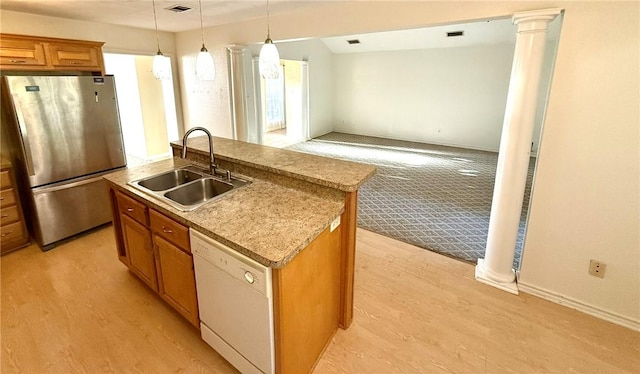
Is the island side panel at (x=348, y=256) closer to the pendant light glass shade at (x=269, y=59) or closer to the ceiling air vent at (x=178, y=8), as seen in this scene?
the pendant light glass shade at (x=269, y=59)

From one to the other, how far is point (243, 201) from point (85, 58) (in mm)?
2626

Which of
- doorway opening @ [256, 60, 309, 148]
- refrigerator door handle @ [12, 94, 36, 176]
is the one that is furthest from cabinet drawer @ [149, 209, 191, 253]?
doorway opening @ [256, 60, 309, 148]

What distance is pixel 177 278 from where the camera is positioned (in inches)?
74.8

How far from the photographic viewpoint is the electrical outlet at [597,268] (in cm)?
214

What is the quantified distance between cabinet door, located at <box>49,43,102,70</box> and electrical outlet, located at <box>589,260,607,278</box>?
4.70m

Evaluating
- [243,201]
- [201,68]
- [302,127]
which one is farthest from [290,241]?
[302,127]

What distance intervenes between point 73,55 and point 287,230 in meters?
3.07

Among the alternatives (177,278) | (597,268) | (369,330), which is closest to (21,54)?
(177,278)

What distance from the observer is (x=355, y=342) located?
1974 mm

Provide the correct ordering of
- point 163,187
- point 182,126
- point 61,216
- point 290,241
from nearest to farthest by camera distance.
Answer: point 290,241, point 163,187, point 61,216, point 182,126

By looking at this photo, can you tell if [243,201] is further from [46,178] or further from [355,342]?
[46,178]

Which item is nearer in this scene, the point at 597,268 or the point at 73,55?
the point at 597,268

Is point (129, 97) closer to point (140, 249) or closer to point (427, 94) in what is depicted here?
point (140, 249)

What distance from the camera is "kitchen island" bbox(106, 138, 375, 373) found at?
1434 mm
